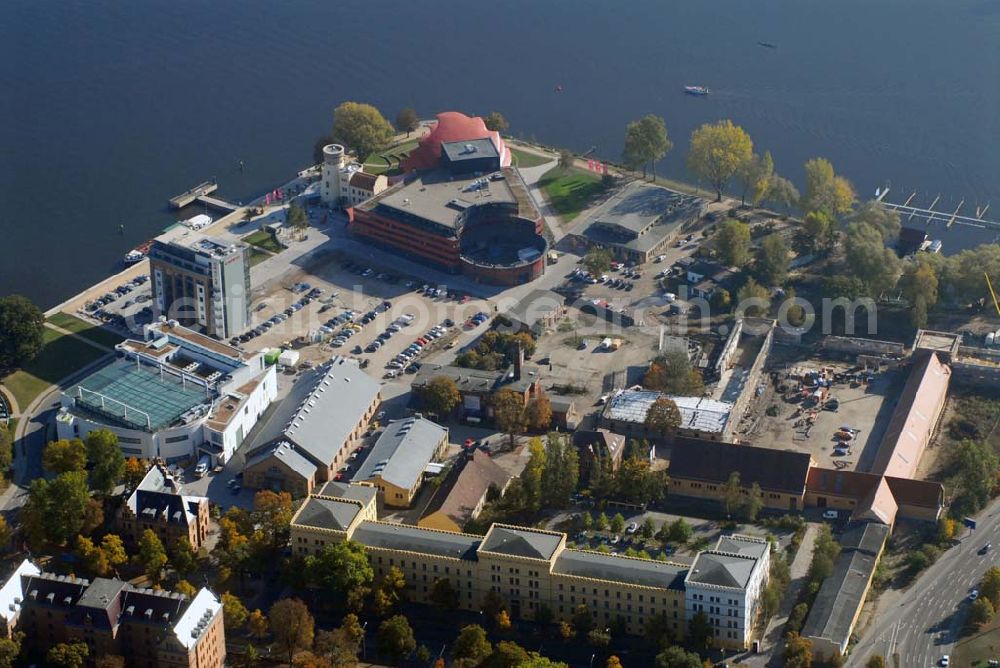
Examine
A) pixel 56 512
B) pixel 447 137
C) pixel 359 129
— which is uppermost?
pixel 447 137

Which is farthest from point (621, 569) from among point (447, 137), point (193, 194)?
point (193, 194)

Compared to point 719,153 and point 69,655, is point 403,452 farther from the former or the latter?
point 719,153

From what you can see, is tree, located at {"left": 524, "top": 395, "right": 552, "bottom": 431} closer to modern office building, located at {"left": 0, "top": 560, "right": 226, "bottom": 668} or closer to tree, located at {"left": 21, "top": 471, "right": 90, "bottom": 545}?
modern office building, located at {"left": 0, "top": 560, "right": 226, "bottom": 668}

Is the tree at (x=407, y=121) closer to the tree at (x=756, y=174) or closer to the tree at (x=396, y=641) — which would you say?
the tree at (x=756, y=174)

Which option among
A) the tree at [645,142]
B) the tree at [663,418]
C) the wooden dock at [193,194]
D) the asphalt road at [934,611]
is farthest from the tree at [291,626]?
the tree at [645,142]

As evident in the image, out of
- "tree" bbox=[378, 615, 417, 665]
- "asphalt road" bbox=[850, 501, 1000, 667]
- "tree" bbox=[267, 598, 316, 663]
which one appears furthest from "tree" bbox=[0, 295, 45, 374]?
"asphalt road" bbox=[850, 501, 1000, 667]

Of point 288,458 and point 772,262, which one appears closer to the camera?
point 288,458
